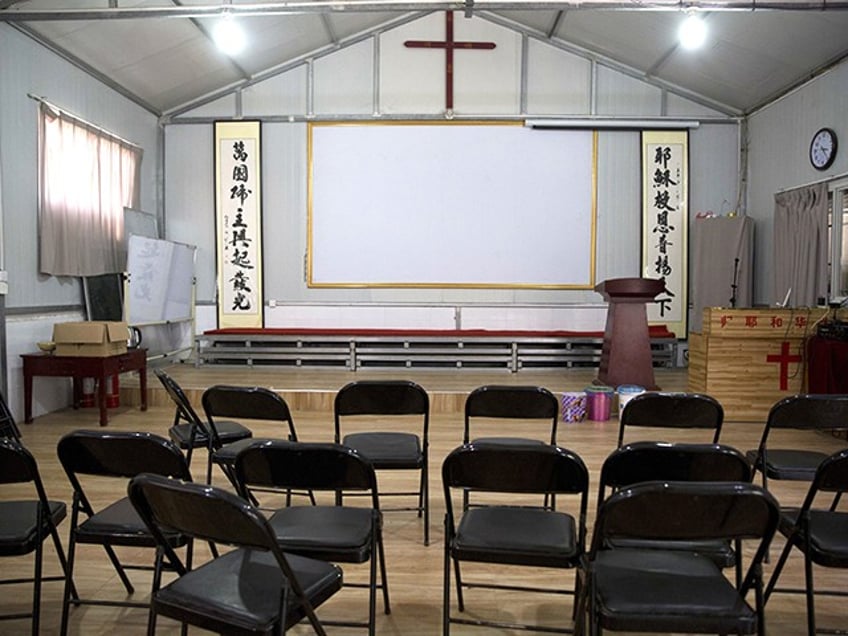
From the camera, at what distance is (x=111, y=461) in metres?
2.03

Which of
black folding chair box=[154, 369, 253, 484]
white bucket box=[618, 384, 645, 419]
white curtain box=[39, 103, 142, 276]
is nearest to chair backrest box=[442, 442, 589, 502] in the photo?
black folding chair box=[154, 369, 253, 484]

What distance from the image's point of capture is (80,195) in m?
6.38

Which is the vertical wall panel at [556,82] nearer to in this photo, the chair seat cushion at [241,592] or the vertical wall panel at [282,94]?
the vertical wall panel at [282,94]

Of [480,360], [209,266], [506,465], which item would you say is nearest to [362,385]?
[506,465]

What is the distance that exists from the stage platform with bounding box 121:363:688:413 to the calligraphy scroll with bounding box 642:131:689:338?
83 cm

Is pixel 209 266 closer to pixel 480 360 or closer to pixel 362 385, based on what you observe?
pixel 480 360

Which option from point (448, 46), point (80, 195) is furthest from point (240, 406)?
point (448, 46)

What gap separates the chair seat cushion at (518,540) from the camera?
1.91m

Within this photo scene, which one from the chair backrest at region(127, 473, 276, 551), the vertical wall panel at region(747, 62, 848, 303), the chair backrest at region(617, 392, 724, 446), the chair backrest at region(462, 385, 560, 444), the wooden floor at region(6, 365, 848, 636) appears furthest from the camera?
the vertical wall panel at region(747, 62, 848, 303)

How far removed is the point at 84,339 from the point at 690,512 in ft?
16.5

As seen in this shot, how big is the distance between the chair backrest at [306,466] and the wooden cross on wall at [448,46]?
23.3ft

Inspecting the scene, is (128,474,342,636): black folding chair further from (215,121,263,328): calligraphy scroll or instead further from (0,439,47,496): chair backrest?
(215,121,263,328): calligraphy scroll

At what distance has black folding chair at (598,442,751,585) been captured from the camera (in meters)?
1.94

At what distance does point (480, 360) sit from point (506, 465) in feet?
18.7
